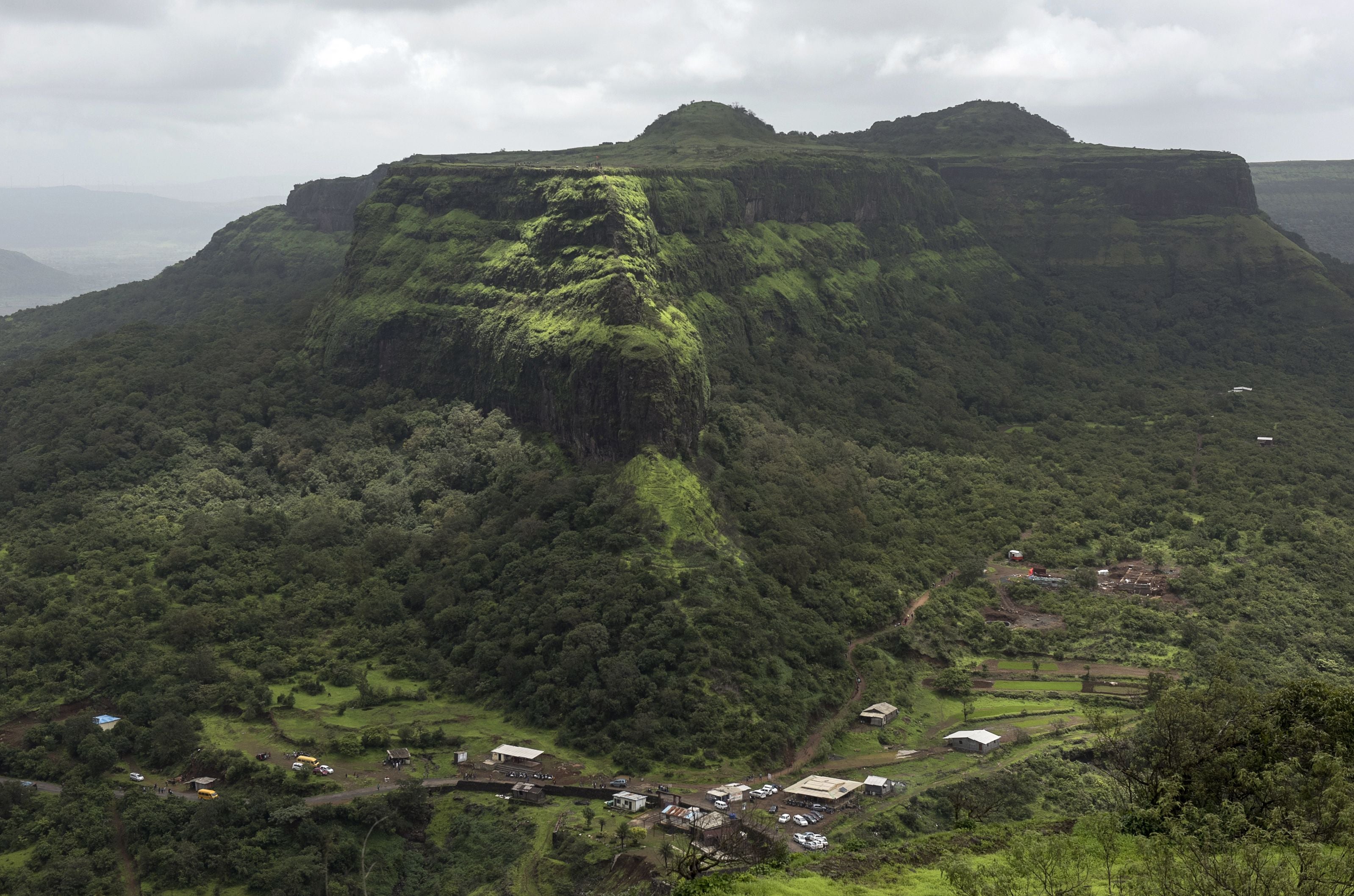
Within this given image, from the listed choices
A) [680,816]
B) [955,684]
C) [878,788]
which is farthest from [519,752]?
[955,684]

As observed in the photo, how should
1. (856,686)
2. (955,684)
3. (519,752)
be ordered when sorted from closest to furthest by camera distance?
(519,752), (856,686), (955,684)

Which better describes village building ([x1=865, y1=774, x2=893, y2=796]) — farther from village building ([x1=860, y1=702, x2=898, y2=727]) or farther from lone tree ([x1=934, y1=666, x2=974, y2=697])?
lone tree ([x1=934, y1=666, x2=974, y2=697])

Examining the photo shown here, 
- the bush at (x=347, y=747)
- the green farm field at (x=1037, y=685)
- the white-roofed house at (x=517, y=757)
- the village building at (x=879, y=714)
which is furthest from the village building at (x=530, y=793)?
the green farm field at (x=1037, y=685)

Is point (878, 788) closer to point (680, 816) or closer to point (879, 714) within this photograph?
point (879, 714)

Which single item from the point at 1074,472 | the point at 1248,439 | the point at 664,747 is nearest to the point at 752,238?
the point at 1074,472

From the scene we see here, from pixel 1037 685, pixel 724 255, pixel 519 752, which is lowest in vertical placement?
pixel 1037 685

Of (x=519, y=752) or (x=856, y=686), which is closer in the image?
(x=519, y=752)
